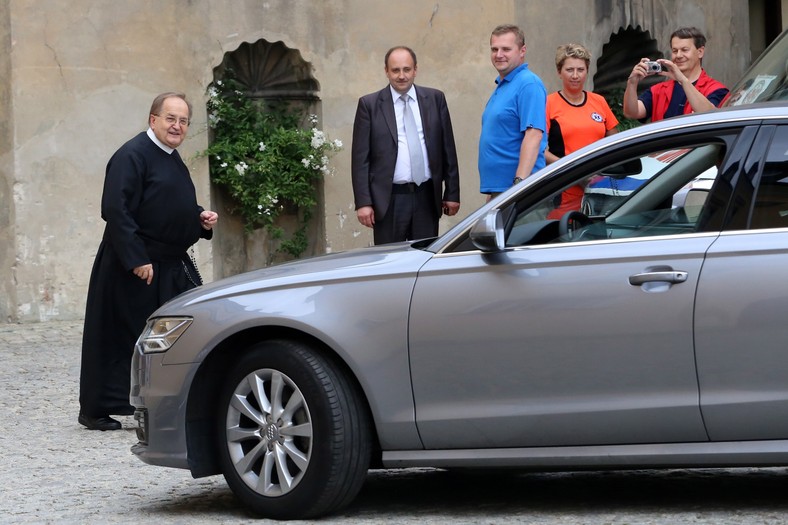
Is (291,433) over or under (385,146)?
under

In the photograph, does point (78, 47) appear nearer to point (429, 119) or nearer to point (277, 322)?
point (429, 119)

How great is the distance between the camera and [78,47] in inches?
571

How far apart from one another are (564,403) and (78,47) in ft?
34.2

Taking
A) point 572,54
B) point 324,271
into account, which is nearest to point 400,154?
point 572,54

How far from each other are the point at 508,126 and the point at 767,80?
1.89 metres

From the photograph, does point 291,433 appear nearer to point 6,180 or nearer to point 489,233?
point 489,233

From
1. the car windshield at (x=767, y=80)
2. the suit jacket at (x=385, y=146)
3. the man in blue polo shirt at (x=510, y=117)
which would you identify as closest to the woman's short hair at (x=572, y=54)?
the man in blue polo shirt at (x=510, y=117)

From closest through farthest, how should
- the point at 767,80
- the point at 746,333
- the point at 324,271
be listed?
the point at 746,333 < the point at 324,271 < the point at 767,80

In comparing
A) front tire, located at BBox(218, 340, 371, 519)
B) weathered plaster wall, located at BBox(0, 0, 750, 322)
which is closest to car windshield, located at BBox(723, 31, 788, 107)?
front tire, located at BBox(218, 340, 371, 519)

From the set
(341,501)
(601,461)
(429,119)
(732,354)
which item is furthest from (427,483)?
(429,119)

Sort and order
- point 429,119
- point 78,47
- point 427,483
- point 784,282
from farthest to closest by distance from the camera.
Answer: point 78,47 < point 429,119 < point 427,483 < point 784,282

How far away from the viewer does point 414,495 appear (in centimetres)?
614

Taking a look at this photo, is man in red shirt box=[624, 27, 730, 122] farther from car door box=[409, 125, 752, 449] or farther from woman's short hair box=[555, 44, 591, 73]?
car door box=[409, 125, 752, 449]

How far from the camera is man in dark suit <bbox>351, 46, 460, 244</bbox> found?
9.40m
